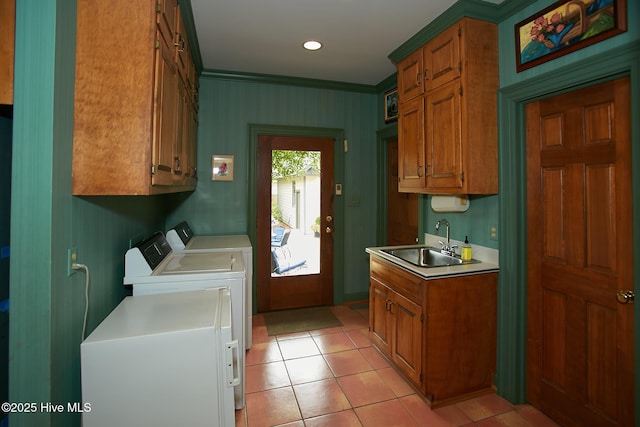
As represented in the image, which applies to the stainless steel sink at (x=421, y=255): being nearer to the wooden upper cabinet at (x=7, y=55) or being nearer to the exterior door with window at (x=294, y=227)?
the exterior door with window at (x=294, y=227)

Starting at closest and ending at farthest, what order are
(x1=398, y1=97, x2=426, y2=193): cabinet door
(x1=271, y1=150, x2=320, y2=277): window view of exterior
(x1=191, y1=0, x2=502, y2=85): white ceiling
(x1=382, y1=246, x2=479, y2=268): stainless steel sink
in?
(x1=191, y1=0, x2=502, y2=85): white ceiling, (x1=398, y1=97, x2=426, y2=193): cabinet door, (x1=382, y1=246, x2=479, y2=268): stainless steel sink, (x1=271, y1=150, x2=320, y2=277): window view of exterior

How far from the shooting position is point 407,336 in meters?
2.30

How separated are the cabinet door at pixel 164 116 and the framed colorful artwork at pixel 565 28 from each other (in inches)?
83.5

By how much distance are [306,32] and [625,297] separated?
2.70 m

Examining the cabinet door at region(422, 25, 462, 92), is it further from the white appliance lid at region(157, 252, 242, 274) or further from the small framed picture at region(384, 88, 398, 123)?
the white appliance lid at region(157, 252, 242, 274)

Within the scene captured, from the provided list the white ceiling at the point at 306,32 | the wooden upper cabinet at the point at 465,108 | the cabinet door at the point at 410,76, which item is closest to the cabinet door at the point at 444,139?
the wooden upper cabinet at the point at 465,108

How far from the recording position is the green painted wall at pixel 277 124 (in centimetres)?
350

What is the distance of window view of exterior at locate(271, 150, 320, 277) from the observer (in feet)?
12.3

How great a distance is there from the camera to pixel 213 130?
3.51 meters

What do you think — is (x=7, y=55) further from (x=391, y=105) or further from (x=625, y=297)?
(x=391, y=105)

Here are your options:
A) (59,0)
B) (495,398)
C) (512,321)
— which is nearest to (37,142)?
(59,0)

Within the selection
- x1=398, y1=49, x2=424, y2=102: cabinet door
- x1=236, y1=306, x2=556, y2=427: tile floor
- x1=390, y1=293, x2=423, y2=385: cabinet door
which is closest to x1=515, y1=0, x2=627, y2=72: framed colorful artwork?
x1=398, y1=49, x2=424, y2=102: cabinet door

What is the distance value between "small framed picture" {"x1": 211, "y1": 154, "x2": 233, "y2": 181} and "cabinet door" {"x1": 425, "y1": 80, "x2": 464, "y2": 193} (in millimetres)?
2130

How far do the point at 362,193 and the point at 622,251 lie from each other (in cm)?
264
